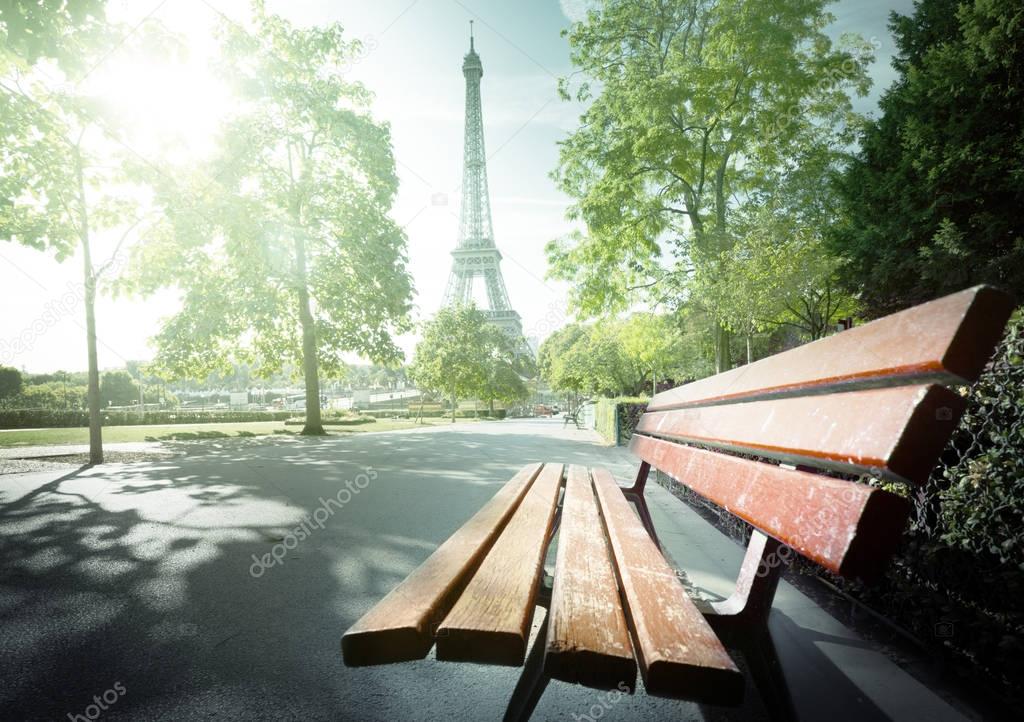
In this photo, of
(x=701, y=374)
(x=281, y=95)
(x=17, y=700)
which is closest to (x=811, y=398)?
(x=17, y=700)

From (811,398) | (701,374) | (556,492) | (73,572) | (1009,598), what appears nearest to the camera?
(811,398)

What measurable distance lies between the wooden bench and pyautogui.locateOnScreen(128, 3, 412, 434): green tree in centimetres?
1435

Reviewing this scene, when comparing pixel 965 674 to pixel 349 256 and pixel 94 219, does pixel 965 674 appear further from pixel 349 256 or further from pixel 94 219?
pixel 349 256

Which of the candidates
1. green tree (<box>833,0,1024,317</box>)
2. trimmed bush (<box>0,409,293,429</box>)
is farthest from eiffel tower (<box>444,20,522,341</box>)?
green tree (<box>833,0,1024,317</box>)

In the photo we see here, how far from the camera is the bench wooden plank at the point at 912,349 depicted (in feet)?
2.80

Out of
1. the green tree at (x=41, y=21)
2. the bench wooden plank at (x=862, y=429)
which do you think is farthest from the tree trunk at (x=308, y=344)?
the bench wooden plank at (x=862, y=429)

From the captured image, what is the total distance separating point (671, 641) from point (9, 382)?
33794 mm

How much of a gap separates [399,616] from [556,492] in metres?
1.66

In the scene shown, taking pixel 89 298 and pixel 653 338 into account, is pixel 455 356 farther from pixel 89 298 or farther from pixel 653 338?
pixel 89 298

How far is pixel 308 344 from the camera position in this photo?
17250 millimetres

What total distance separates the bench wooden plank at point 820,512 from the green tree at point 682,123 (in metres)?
12.6

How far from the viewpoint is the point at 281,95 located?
52.0 feet

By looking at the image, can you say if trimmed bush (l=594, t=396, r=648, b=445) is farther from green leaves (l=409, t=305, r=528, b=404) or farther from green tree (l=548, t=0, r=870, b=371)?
green leaves (l=409, t=305, r=528, b=404)

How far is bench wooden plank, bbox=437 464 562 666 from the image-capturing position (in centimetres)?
102
